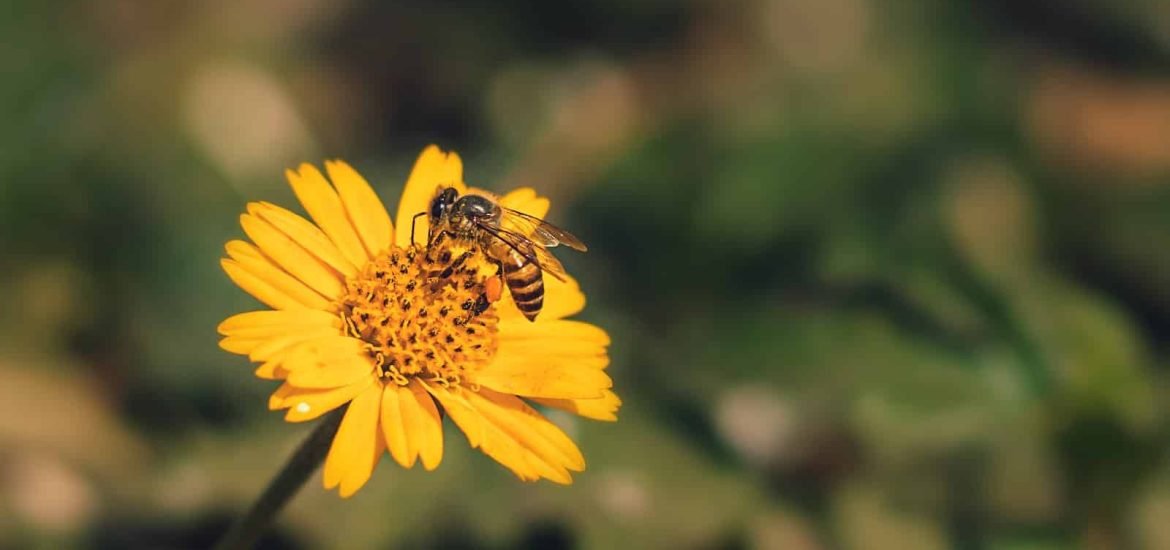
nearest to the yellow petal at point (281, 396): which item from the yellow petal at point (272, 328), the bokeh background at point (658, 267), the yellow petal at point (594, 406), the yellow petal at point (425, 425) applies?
the yellow petal at point (272, 328)

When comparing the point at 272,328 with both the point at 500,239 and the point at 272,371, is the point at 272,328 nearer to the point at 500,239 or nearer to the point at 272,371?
the point at 272,371

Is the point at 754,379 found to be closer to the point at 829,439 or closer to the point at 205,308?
the point at 829,439

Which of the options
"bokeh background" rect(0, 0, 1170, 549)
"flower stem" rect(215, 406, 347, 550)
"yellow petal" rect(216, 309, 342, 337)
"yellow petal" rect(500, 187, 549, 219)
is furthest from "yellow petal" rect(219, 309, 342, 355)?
"bokeh background" rect(0, 0, 1170, 549)

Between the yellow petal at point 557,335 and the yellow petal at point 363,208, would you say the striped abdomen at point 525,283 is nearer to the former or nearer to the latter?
the yellow petal at point 557,335

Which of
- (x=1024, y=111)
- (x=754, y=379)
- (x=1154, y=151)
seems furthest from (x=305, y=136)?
(x=1154, y=151)

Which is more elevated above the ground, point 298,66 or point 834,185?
point 834,185
